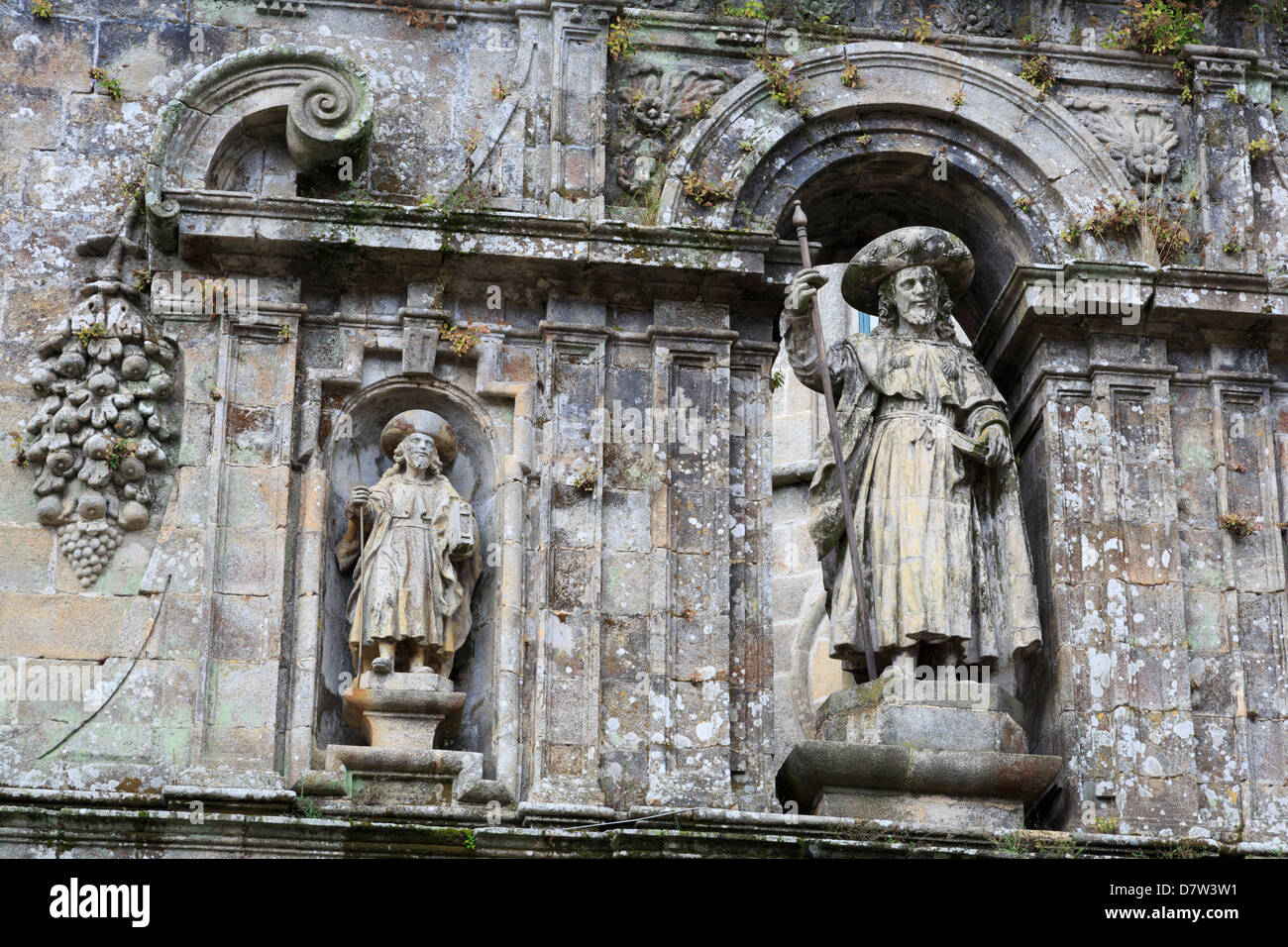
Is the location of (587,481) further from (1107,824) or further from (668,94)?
(1107,824)

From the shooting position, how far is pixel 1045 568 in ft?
46.2

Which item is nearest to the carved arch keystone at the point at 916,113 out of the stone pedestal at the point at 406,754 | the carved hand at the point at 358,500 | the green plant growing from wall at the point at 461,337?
the green plant growing from wall at the point at 461,337

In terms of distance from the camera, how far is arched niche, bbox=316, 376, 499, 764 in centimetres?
1341

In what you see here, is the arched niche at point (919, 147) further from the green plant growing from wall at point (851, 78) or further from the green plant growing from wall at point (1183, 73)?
the green plant growing from wall at point (1183, 73)

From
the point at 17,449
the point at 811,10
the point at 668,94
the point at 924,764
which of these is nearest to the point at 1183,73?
the point at 811,10

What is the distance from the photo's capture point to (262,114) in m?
14.2

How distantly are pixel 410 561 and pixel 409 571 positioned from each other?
0.05 metres

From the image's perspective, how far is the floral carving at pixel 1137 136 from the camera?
14.9m

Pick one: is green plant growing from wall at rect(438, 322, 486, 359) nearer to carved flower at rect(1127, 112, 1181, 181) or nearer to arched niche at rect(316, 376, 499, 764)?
arched niche at rect(316, 376, 499, 764)

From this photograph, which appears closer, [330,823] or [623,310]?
[330,823]

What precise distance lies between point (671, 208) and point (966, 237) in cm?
186
